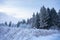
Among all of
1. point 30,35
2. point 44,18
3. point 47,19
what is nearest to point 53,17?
point 47,19

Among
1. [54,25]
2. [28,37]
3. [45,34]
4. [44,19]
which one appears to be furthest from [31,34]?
[54,25]

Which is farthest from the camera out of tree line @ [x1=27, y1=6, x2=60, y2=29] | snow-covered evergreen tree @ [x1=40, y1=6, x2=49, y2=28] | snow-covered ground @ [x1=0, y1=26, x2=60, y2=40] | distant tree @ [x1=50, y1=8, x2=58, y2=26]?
distant tree @ [x1=50, y1=8, x2=58, y2=26]

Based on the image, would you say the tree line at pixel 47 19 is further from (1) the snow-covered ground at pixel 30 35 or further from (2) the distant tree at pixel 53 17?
(1) the snow-covered ground at pixel 30 35

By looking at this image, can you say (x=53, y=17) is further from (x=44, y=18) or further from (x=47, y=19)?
(x=44, y=18)

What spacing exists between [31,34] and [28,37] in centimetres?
105

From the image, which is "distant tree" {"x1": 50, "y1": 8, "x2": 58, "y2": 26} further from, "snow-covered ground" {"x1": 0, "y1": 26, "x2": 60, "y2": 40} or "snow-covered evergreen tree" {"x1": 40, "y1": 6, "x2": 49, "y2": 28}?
"snow-covered ground" {"x1": 0, "y1": 26, "x2": 60, "y2": 40}

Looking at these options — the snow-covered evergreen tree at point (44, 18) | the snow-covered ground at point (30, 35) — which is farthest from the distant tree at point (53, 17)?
the snow-covered ground at point (30, 35)

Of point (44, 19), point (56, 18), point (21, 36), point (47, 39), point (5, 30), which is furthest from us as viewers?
point (56, 18)

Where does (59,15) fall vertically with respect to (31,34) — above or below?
above

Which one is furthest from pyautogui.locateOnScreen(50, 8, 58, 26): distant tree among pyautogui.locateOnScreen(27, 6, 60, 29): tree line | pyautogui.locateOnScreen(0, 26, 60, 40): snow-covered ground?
pyautogui.locateOnScreen(0, 26, 60, 40): snow-covered ground

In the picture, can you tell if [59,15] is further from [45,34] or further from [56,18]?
[45,34]

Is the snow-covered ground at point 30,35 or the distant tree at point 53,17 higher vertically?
the distant tree at point 53,17

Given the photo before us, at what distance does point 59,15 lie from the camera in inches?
1533

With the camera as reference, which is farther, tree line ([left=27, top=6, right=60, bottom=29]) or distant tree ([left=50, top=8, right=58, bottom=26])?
distant tree ([left=50, top=8, right=58, bottom=26])
